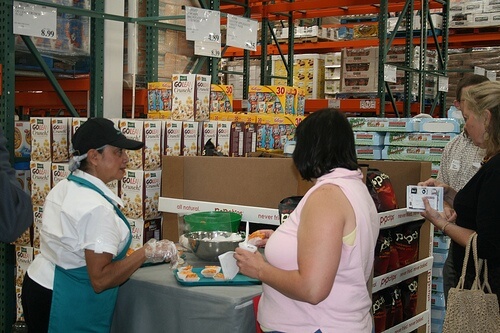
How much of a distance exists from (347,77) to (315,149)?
694 cm

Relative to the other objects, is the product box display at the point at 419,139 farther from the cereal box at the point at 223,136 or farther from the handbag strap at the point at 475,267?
the handbag strap at the point at 475,267

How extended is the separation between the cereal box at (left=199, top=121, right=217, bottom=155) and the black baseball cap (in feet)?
3.90

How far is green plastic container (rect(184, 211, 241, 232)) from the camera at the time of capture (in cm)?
321

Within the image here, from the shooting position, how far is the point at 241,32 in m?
5.11

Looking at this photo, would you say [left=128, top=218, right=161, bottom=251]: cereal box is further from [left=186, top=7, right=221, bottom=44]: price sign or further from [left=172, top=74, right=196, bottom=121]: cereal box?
[left=186, top=7, right=221, bottom=44]: price sign

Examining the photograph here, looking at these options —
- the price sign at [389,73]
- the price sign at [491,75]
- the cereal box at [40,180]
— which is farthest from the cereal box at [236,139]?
the price sign at [491,75]

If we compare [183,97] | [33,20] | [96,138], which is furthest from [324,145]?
[33,20]

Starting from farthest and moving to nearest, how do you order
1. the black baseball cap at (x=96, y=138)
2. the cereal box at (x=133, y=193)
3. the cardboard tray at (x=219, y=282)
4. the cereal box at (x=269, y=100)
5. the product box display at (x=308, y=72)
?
the product box display at (x=308, y=72) < the cereal box at (x=269, y=100) < the cereal box at (x=133, y=193) < the black baseball cap at (x=96, y=138) < the cardboard tray at (x=219, y=282)

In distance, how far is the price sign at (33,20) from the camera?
3.87 metres

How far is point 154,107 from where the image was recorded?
14.3 feet

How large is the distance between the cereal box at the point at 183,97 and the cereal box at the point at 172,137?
197 millimetres

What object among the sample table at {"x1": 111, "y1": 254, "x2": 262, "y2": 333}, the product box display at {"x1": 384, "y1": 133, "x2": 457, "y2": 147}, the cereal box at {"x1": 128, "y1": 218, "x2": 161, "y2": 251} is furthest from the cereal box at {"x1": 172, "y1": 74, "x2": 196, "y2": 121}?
the product box display at {"x1": 384, "y1": 133, "x2": 457, "y2": 147}

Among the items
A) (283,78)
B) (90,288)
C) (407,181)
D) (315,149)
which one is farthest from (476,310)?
(283,78)

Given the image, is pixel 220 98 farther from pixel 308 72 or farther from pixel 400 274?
pixel 308 72
